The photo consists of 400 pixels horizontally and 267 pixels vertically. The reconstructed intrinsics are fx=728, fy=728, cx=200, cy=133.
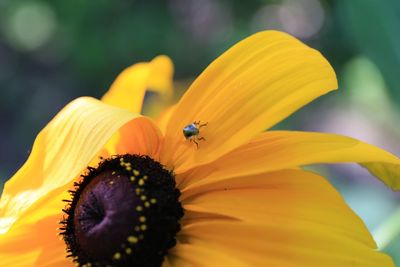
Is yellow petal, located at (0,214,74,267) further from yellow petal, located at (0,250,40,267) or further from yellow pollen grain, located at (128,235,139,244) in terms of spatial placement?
yellow pollen grain, located at (128,235,139,244)

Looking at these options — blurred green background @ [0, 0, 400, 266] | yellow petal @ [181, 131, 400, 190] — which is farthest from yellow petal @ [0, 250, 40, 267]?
blurred green background @ [0, 0, 400, 266]

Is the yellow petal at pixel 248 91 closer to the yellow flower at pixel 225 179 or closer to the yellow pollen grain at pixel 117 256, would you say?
the yellow flower at pixel 225 179

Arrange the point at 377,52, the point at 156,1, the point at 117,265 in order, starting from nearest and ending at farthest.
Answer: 1. the point at 117,265
2. the point at 377,52
3. the point at 156,1

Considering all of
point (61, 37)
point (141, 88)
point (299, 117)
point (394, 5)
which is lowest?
point (141, 88)

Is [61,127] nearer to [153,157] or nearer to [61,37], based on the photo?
[153,157]

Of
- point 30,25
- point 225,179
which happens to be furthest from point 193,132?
point 30,25

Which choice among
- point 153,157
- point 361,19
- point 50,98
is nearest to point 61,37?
point 50,98

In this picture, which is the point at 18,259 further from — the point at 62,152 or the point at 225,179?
the point at 225,179
